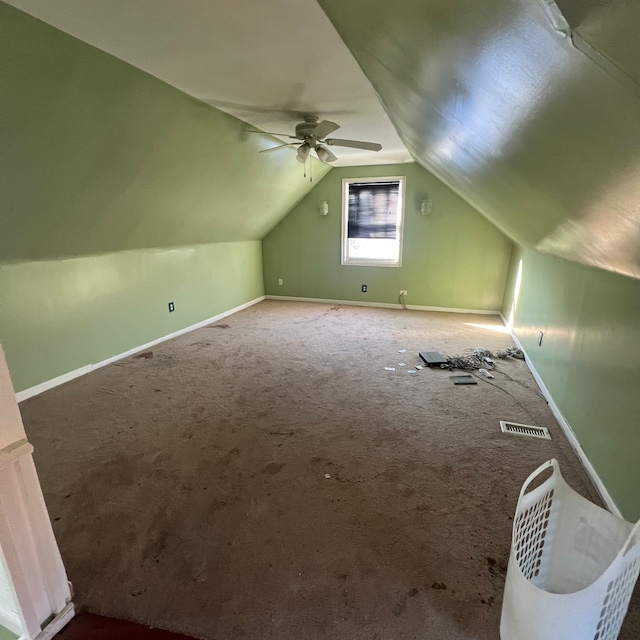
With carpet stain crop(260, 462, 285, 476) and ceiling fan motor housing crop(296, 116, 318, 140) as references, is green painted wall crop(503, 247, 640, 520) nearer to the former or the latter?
carpet stain crop(260, 462, 285, 476)

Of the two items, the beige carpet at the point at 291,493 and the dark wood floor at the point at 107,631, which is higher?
the dark wood floor at the point at 107,631

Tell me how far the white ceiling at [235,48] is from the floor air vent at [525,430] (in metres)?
2.50

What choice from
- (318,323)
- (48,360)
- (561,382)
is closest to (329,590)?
(561,382)

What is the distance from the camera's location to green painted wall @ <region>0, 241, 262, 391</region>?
110 inches

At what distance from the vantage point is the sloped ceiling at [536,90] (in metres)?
0.64

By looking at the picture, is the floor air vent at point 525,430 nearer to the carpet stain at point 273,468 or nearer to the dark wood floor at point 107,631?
the carpet stain at point 273,468

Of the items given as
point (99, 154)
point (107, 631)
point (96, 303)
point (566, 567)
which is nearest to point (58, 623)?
point (107, 631)

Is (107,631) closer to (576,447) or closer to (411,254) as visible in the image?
(576,447)

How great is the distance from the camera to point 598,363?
2.00 metres

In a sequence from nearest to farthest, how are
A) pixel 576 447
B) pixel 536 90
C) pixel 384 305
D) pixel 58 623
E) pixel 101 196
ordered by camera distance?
pixel 536 90, pixel 58 623, pixel 576 447, pixel 101 196, pixel 384 305

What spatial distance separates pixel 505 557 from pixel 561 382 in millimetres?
1537

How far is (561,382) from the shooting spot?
2539 millimetres

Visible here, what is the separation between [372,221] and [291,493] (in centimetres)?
466

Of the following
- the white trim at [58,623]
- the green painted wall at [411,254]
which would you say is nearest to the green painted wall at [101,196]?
the green painted wall at [411,254]
